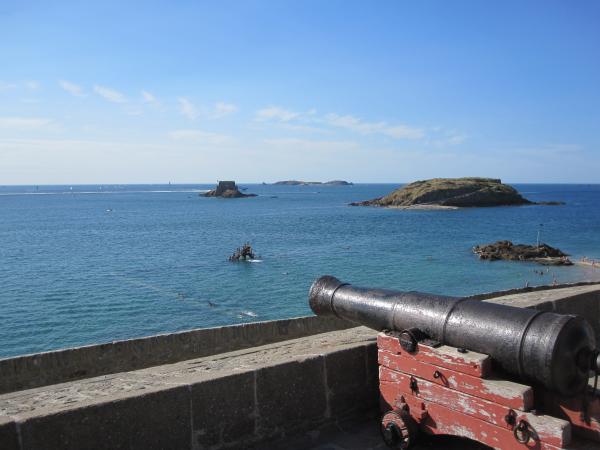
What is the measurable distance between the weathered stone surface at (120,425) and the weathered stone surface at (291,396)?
1.96 ft

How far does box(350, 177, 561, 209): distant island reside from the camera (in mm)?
109125

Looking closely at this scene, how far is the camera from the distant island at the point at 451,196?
4296 inches

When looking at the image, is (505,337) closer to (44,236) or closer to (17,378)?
(17,378)

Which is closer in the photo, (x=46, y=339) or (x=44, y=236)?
(x=46, y=339)

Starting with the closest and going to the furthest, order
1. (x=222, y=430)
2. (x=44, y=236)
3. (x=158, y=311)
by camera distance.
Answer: (x=222, y=430) → (x=158, y=311) → (x=44, y=236)

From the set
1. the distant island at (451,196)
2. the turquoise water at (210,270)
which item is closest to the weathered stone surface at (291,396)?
the turquoise water at (210,270)

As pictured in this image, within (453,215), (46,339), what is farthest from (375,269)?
(453,215)

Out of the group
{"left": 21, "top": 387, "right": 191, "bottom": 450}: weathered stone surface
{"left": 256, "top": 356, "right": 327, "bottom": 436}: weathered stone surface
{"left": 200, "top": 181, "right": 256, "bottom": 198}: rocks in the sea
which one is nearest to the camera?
{"left": 21, "top": 387, "right": 191, "bottom": 450}: weathered stone surface


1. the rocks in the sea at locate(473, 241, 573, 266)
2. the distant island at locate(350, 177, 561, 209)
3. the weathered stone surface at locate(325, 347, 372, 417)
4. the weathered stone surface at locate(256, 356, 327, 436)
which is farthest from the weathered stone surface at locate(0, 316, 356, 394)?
the distant island at locate(350, 177, 561, 209)

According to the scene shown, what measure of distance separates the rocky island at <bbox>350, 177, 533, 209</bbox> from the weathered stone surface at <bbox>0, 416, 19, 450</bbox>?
4146 inches

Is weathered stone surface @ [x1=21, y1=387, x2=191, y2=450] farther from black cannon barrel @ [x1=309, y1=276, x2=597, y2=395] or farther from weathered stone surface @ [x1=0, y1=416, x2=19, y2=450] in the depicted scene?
black cannon barrel @ [x1=309, y1=276, x2=597, y2=395]

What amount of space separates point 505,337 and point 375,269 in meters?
34.8

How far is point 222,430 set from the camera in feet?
12.9

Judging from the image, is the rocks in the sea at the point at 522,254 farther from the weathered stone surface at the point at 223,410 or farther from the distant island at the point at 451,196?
the distant island at the point at 451,196
